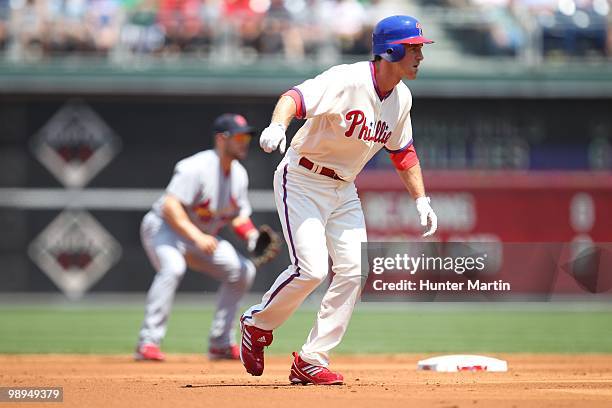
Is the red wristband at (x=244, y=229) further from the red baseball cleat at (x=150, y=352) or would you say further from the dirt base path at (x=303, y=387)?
the red baseball cleat at (x=150, y=352)

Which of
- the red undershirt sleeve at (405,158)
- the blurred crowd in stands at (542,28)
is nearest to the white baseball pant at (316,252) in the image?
the red undershirt sleeve at (405,158)

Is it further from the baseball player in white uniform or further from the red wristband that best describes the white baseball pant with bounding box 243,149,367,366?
the red wristband

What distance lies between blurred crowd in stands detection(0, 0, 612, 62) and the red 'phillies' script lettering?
1136 centimetres

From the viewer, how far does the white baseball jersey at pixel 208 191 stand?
9.23 m

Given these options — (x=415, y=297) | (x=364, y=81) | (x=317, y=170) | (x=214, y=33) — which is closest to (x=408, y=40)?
(x=364, y=81)

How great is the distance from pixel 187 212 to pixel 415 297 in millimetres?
2578

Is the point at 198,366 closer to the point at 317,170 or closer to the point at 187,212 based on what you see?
the point at 187,212

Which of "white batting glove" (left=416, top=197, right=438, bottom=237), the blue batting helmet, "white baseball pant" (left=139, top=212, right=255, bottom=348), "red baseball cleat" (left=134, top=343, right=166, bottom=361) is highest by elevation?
the blue batting helmet

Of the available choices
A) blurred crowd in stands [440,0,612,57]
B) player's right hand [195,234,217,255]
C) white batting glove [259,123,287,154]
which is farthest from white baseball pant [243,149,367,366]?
blurred crowd in stands [440,0,612,57]

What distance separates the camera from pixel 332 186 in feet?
21.4

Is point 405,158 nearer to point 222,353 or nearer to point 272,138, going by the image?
point 272,138

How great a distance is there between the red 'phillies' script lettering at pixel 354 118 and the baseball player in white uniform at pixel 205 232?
9.55ft

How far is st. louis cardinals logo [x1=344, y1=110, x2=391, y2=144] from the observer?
20.7ft

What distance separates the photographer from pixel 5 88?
1759 centimetres
